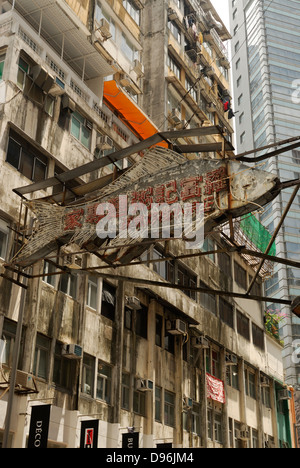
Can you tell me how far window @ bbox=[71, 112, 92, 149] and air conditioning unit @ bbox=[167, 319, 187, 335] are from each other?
7.33 metres

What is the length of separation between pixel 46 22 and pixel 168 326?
11854mm

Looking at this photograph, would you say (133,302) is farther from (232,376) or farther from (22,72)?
(232,376)

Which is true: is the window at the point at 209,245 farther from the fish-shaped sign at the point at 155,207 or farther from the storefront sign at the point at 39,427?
the fish-shaped sign at the point at 155,207

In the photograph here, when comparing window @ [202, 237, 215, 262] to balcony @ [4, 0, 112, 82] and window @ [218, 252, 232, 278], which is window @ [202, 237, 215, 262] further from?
balcony @ [4, 0, 112, 82]

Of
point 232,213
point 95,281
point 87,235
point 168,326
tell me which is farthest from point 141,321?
point 232,213

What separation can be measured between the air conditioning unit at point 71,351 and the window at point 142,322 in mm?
4449

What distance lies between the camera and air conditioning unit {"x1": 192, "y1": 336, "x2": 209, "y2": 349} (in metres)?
23.5

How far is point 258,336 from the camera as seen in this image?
31500 mm

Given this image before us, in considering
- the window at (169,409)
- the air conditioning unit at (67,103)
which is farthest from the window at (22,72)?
the window at (169,409)

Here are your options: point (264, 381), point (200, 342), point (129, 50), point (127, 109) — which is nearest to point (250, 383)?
point (264, 381)

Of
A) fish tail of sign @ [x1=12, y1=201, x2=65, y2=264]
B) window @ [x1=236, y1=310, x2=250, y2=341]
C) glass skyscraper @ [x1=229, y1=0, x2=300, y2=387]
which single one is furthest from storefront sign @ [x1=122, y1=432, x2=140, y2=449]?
glass skyscraper @ [x1=229, y1=0, x2=300, y2=387]

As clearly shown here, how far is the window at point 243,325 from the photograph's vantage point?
29.0 metres

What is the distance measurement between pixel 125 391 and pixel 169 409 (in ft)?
10.5

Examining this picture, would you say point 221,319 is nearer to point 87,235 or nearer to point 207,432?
point 207,432
